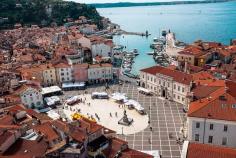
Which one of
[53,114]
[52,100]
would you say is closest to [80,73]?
[52,100]

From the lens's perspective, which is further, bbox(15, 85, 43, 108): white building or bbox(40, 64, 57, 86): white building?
bbox(40, 64, 57, 86): white building

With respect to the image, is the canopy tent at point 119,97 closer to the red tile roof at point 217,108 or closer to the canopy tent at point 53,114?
the canopy tent at point 53,114

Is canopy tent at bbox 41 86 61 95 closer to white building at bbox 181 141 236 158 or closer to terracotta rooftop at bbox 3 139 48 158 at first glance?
terracotta rooftop at bbox 3 139 48 158

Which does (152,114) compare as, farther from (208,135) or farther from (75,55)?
(75,55)

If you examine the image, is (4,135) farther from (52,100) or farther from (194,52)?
(194,52)

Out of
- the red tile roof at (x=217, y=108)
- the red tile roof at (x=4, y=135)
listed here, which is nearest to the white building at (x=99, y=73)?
the red tile roof at (x=217, y=108)

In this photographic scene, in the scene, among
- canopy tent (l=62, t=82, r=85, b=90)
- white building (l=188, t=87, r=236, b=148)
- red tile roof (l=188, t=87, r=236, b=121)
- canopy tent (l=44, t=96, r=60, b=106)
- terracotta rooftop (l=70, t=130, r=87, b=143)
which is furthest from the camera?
canopy tent (l=62, t=82, r=85, b=90)

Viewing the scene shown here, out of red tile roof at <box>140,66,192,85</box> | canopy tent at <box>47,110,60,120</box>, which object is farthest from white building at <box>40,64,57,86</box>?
red tile roof at <box>140,66,192,85</box>

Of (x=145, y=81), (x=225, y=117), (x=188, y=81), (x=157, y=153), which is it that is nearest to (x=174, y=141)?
(x=157, y=153)
